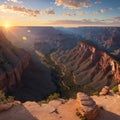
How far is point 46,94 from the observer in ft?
283

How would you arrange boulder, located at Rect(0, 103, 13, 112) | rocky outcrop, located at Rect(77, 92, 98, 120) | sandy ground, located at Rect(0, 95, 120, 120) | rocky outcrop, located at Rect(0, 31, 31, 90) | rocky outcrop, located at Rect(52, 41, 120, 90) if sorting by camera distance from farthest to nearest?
1. rocky outcrop, located at Rect(52, 41, 120, 90)
2. rocky outcrop, located at Rect(0, 31, 31, 90)
3. boulder, located at Rect(0, 103, 13, 112)
4. sandy ground, located at Rect(0, 95, 120, 120)
5. rocky outcrop, located at Rect(77, 92, 98, 120)

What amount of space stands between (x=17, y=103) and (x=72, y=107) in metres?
9.12

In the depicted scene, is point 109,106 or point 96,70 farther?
point 96,70

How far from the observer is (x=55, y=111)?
105 ft

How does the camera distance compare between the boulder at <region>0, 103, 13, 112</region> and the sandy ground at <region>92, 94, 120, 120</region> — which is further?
the boulder at <region>0, 103, 13, 112</region>

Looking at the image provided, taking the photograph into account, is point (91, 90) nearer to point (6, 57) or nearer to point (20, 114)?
Result: point (6, 57)

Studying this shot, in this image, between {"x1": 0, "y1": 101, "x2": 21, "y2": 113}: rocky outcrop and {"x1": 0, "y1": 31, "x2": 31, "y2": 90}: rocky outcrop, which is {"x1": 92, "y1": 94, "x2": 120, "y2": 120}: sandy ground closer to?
{"x1": 0, "y1": 101, "x2": 21, "y2": 113}: rocky outcrop

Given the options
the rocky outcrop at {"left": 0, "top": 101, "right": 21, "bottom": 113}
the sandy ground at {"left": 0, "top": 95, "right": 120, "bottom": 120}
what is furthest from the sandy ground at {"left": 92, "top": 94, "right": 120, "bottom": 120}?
the rocky outcrop at {"left": 0, "top": 101, "right": 21, "bottom": 113}

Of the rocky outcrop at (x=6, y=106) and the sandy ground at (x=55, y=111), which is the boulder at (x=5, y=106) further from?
the sandy ground at (x=55, y=111)

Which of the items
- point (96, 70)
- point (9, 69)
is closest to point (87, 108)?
point (9, 69)

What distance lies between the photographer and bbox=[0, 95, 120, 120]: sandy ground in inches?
1190

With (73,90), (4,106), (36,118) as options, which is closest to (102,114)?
(36,118)

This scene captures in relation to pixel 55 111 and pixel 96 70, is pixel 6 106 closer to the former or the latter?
pixel 55 111

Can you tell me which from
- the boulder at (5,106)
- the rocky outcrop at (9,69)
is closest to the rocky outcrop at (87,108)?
the boulder at (5,106)
